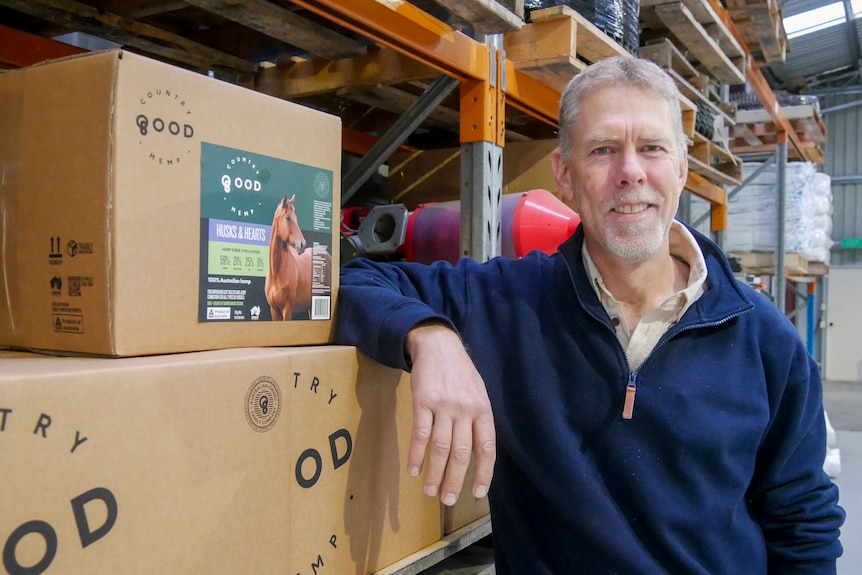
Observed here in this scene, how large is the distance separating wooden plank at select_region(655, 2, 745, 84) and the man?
1.67 metres

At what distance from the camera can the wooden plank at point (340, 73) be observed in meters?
2.13

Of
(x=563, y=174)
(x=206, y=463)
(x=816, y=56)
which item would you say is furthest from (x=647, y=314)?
(x=816, y=56)

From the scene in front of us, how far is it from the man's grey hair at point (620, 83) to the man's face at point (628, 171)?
0.02 meters

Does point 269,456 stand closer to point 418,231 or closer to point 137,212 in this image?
point 137,212

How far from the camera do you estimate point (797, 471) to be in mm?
1475

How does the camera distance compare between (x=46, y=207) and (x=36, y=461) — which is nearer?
(x=36, y=461)

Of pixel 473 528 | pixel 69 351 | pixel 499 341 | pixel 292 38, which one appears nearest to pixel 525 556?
pixel 473 528

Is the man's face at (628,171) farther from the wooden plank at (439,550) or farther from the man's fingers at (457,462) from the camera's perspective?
the wooden plank at (439,550)

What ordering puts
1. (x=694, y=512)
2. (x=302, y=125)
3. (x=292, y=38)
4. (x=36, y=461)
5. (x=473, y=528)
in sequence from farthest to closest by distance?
(x=292, y=38) < (x=473, y=528) < (x=694, y=512) < (x=302, y=125) < (x=36, y=461)

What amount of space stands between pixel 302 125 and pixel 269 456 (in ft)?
2.02

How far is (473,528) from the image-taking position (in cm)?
162

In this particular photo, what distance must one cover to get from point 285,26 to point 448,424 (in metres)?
1.32

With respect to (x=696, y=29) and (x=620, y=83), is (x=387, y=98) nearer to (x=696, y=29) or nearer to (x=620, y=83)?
(x=620, y=83)

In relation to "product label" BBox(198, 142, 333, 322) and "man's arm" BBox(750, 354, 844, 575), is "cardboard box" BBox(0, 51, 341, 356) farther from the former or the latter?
"man's arm" BBox(750, 354, 844, 575)
